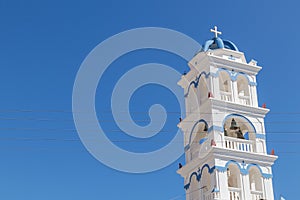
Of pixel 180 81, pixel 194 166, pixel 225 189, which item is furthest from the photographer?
pixel 180 81

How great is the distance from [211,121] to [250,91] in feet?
10.2

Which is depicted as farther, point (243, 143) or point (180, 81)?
point (180, 81)

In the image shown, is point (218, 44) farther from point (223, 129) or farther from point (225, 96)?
point (223, 129)

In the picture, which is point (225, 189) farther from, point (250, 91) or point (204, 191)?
point (250, 91)

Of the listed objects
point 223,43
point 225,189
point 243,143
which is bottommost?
point 225,189

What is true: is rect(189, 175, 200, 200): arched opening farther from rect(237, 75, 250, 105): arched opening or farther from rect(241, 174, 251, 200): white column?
rect(237, 75, 250, 105): arched opening

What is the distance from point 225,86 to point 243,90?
35.7 inches

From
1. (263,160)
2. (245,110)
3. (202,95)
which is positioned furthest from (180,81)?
(263,160)

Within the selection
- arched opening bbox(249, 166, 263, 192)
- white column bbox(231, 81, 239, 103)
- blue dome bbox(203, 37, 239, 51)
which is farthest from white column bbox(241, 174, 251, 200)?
blue dome bbox(203, 37, 239, 51)

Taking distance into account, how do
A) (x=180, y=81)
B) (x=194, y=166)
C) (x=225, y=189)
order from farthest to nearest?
(x=180, y=81) → (x=194, y=166) → (x=225, y=189)

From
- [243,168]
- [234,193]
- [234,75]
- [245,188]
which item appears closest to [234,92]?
[234,75]

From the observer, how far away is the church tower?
28.2m

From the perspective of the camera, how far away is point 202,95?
30828mm

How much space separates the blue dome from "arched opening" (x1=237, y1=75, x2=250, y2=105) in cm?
157
